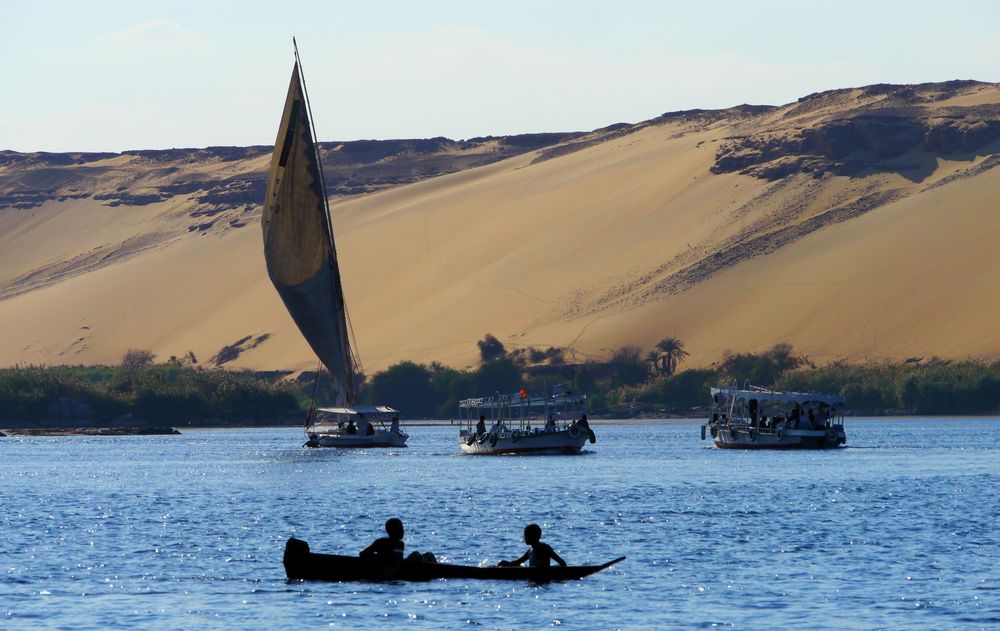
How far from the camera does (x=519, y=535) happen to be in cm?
3466

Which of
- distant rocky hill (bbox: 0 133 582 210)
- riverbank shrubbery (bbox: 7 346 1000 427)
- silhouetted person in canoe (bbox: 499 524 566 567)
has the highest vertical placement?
distant rocky hill (bbox: 0 133 582 210)

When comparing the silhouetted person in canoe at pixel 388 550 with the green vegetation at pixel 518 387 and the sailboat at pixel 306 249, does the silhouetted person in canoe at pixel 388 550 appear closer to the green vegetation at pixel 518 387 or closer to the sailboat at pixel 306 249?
the sailboat at pixel 306 249

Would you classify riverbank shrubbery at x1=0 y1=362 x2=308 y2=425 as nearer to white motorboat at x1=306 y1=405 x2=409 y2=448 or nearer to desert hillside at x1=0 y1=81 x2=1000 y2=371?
desert hillside at x1=0 y1=81 x2=1000 y2=371

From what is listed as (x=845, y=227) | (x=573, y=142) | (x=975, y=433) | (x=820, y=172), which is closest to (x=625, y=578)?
(x=975, y=433)

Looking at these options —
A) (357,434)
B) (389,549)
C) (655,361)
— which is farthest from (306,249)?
(655,361)

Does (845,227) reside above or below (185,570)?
above

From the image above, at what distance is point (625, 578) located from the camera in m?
28.8

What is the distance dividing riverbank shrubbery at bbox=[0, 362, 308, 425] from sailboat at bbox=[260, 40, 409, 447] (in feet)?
101

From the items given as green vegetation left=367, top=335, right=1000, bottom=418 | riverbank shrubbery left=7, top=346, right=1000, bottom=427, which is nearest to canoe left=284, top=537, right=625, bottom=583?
riverbank shrubbery left=7, top=346, right=1000, bottom=427

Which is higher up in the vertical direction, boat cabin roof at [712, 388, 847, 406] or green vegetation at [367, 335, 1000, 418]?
green vegetation at [367, 335, 1000, 418]

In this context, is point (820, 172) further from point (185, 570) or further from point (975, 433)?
point (185, 570)

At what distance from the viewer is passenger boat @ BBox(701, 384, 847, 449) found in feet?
226

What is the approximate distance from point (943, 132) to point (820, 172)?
9.29 metres

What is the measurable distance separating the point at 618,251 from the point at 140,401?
43502 millimetres
